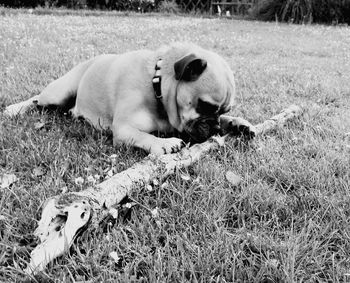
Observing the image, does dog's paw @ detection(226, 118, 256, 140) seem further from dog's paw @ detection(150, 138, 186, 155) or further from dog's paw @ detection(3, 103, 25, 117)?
dog's paw @ detection(3, 103, 25, 117)

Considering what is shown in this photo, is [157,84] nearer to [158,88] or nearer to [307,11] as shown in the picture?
[158,88]

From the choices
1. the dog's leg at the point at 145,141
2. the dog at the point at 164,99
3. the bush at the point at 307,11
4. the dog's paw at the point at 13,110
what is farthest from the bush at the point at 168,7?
the dog's leg at the point at 145,141

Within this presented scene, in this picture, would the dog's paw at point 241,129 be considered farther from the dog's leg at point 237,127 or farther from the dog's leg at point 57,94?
the dog's leg at point 57,94

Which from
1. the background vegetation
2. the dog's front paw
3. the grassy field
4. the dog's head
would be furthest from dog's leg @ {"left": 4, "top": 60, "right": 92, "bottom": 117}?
the background vegetation

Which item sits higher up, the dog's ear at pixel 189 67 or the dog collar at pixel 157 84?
the dog's ear at pixel 189 67

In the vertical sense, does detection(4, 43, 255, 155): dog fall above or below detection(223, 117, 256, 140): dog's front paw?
above

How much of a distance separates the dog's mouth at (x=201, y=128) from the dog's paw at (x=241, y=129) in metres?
0.27

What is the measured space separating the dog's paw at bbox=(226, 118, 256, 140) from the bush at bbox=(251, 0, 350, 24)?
16312 millimetres

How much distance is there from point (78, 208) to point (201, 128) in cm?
175

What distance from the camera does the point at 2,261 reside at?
1.90 m

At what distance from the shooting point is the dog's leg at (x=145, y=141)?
315 centimetres

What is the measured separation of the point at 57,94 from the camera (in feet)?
14.6

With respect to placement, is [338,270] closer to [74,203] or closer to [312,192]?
[312,192]

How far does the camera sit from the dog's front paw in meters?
3.65
